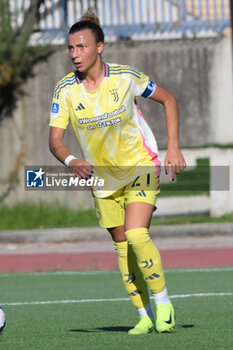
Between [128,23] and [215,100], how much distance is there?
209cm

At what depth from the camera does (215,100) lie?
57.0 feet

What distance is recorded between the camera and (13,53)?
17.0 m

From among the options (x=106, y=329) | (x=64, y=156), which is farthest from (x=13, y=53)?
(x=64, y=156)

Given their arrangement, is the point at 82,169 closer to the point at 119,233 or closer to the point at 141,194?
the point at 141,194

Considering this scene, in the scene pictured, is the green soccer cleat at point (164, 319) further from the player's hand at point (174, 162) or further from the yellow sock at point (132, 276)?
the player's hand at point (174, 162)

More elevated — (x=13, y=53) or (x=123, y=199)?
(x=123, y=199)

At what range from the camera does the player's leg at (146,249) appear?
6062 mm

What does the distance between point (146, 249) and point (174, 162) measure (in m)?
0.57

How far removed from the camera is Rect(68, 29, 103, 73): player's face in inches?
243

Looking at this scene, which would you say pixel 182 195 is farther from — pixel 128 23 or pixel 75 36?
pixel 75 36

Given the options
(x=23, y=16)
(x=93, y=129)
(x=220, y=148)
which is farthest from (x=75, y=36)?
(x=23, y=16)

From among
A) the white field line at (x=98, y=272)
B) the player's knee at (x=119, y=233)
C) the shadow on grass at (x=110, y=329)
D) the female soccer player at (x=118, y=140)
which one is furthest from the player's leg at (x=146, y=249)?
the white field line at (x=98, y=272)

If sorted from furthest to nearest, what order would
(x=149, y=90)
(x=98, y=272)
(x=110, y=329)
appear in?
(x=98, y=272), (x=110, y=329), (x=149, y=90)

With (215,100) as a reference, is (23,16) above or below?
above
